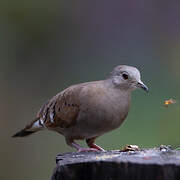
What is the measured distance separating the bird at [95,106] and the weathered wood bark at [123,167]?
0.90 m

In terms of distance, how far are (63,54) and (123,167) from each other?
6566 mm

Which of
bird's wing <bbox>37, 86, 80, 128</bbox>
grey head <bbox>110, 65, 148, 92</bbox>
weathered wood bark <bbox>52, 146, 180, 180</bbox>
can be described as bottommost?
weathered wood bark <bbox>52, 146, 180, 180</bbox>

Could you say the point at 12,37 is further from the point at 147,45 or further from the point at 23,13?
the point at 147,45

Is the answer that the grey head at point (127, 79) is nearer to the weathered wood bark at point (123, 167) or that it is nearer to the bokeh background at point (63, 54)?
the weathered wood bark at point (123, 167)

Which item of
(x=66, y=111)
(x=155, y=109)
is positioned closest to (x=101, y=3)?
(x=155, y=109)

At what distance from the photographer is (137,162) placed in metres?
3.23

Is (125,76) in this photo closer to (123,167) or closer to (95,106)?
(95,106)

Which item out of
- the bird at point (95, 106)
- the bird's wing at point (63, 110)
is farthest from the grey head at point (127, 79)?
the bird's wing at point (63, 110)

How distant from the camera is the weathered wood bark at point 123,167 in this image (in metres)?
3.19

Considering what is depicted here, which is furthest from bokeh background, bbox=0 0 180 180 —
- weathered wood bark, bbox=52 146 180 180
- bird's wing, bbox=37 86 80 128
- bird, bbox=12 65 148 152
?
weathered wood bark, bbox=52 146 180 180

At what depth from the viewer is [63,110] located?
4.84 metres

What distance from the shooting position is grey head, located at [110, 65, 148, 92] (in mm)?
4672

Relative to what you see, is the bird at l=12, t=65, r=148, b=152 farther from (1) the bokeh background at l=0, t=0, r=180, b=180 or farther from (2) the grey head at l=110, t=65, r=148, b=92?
(1) the bokeh background at l=0, t=0, r=180, b=180

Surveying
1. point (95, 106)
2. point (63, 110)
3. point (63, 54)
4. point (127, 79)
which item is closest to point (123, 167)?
point (95, 106)
